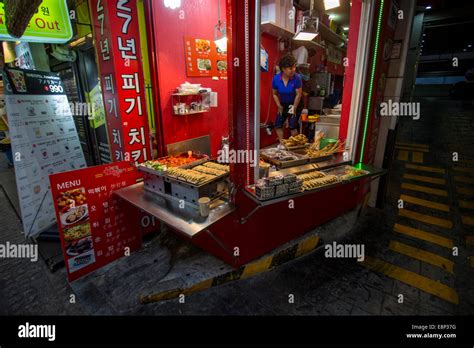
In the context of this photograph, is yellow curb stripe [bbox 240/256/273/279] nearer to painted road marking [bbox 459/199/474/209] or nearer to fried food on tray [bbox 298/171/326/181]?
fried food on tray [bbox 298/171/326/181]

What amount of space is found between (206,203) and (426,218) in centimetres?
459

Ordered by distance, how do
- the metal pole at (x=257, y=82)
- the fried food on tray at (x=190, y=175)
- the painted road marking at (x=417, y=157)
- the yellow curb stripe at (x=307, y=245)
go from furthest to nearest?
the painted road marking at (x=417, y=157) < the yellow curb stripe at (x=307, y=245) < the fried food on tray at (x=190, y=175) < the metal pole at (x=257, y=82)

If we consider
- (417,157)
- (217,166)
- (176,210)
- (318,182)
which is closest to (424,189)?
(417,157)

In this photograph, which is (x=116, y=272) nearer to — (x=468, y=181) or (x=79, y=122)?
(x=79, y=122)

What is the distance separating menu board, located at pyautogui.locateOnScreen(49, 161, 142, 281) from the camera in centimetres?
296

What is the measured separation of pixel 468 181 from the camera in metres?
6.26

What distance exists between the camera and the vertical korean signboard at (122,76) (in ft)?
10.3

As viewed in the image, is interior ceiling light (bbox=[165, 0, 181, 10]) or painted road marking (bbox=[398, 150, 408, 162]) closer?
interior ceiling light (bbox=[165, 0, 181, 10])

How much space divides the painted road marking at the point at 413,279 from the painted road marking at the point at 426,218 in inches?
71.6

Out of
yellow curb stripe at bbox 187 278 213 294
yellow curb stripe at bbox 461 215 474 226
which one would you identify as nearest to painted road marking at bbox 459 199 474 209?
yellow curb stripe at bbox 461 215 474 226

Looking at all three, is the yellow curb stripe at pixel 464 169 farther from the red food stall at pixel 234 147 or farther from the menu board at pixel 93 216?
the menu board at pixel 93 216

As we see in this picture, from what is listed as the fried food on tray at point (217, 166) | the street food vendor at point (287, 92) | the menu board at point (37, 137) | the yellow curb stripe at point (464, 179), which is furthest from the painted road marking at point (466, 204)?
the menu board at point (37, 137)

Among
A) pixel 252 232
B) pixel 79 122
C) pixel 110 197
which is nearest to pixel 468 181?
pixel 252 232

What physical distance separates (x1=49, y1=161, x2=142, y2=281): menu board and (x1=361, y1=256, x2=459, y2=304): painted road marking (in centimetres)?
353
